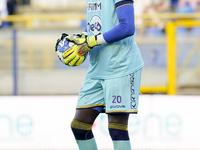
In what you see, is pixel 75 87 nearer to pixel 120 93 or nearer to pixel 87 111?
pixel 87 111

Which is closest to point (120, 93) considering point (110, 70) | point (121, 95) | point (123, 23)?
point (121, 95)

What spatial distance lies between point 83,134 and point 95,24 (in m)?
0.86

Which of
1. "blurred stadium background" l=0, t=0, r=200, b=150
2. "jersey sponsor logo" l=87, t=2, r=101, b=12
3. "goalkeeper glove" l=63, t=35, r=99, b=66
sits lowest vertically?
"blurred stadium background" l=0, t=0, r=200, b=150

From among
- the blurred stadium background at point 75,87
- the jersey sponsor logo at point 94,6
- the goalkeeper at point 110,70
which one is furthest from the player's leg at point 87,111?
the blurred stadium background at point 75,87

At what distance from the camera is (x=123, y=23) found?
2557 millimetres

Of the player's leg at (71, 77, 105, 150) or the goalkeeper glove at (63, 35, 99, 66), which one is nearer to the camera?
the goalkeeper glove at (63, 35, 99, 66)

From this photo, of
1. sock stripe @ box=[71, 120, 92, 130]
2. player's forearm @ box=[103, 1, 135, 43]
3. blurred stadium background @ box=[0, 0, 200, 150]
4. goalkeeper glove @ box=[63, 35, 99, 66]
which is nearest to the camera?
player's forearm @ box=[103, 1, 135, 43]

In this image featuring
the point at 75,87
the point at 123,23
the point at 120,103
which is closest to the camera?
the point at 123,23

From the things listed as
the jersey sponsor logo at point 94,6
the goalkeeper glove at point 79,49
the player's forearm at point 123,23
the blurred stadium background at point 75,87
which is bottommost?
the blurred stadium background at point 75,87

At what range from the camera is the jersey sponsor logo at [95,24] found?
271 cm

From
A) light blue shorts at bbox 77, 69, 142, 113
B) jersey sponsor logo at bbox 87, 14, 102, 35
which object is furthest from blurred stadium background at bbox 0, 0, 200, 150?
jersey sponsor logo at bbox 87, 14, 102, 35

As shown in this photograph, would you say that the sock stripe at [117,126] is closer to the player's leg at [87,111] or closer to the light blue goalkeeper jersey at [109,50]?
the player's leg at [87,111]

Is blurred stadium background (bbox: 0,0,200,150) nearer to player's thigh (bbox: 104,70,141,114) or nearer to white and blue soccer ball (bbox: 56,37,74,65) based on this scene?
player's thigh (bbox: 104,70,141,114)

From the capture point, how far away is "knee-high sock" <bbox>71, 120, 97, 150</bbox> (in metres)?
2.75
